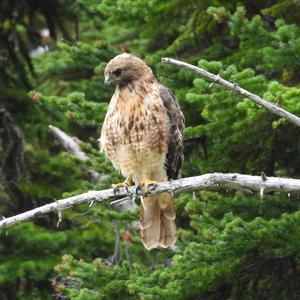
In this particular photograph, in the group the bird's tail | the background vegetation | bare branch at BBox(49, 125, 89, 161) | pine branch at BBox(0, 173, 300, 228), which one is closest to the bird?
the bird's tail

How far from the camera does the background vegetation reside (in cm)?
618

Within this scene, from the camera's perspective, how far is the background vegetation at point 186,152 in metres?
6.18

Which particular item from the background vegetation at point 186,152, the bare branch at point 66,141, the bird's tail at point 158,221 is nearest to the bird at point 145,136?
the bird's tail at point 158,221

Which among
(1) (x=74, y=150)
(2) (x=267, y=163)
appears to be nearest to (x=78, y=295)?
(2) (x=267, y=163)

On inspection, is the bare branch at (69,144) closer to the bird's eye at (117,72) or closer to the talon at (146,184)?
the bird's eye at (117,72)

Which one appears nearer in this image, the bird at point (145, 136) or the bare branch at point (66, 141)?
the bird at point (145, 136)

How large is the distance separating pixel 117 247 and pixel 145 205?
0.89 meters

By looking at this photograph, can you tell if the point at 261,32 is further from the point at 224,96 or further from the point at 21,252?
the point at 21,252

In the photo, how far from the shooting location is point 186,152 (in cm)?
718

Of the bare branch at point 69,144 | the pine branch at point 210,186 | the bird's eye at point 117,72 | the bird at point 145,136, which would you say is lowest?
the pine branch at point 210,186

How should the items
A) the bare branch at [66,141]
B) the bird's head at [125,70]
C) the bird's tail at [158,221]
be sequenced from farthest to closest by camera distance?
1. the bare branch at [66,141]
2. the bird's tail at [158,221]
3. the bird's head at [125,70]

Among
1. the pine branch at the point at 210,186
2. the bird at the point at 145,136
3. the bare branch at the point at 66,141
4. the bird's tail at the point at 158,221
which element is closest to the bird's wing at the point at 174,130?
the bird at the point at 145,136

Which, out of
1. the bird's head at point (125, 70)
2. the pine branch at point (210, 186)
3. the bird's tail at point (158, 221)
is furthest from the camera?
the bird's tail at point (158, 221)

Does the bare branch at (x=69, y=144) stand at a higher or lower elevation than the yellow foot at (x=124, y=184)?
higher
